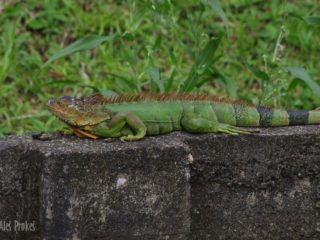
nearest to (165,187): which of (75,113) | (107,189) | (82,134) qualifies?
(107,189)

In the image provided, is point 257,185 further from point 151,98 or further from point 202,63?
point 202,63

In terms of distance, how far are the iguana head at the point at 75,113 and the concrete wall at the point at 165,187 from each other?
135 millimetres

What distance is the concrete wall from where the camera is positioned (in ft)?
14.3

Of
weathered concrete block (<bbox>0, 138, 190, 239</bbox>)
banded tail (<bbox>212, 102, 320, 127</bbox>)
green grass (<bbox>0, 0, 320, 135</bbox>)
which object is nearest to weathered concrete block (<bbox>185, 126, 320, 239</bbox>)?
banded tail (<bbox>212, 102, 320, 127</bbox>)

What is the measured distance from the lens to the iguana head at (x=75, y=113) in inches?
187

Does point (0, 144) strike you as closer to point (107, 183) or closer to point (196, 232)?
point (107, 183)

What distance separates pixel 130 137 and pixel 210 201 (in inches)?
29.7

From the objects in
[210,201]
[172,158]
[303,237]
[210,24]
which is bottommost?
[303,237]

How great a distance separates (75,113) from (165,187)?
2.60ft

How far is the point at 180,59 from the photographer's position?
7895 millimetres

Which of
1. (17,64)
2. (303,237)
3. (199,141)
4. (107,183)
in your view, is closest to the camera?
(107,183)

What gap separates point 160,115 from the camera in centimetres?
493

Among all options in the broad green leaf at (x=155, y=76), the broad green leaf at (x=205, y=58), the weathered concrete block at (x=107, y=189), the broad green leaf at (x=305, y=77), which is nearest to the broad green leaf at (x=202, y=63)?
the broad green leaf at (x=205, y=58)

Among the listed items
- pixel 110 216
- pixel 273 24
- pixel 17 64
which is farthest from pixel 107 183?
pixel 273 24
